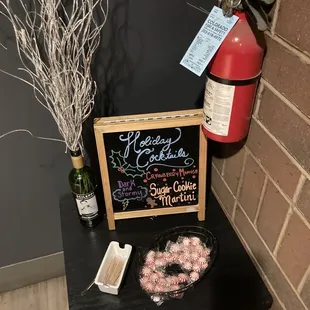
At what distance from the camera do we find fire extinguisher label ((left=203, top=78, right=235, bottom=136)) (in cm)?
95

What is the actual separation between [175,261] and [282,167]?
0.41m

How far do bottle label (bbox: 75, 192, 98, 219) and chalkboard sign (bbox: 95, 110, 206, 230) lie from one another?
0.14 ft

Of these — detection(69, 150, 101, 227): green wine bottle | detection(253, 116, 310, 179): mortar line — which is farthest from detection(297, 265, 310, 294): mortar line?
detection(69, 150, 101, 227): green wine bottle

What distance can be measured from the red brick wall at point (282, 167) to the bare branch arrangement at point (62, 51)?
1.42ft

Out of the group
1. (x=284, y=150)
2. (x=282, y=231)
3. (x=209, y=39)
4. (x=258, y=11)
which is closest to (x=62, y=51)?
(x=209, y=39)

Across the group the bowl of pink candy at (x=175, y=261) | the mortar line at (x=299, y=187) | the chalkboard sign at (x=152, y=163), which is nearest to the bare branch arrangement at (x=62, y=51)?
the chalkboard sign at (x=152, y=163)

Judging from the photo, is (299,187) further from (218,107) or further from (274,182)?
(218,107)

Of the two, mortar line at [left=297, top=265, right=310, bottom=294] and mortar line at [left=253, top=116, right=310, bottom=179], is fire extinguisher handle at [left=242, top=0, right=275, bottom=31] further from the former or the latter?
mortar line at [left=297, top=265, right=310, bottom=294]

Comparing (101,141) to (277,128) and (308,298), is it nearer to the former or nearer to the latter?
(277,128)

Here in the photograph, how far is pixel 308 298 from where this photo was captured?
920 millimetres

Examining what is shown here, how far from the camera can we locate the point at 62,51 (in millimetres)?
943

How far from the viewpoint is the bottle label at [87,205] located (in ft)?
3.93

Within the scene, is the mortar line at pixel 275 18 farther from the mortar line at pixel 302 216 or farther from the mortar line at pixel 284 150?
the mortar line at pixel 302 216

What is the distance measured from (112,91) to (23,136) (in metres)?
0.30
